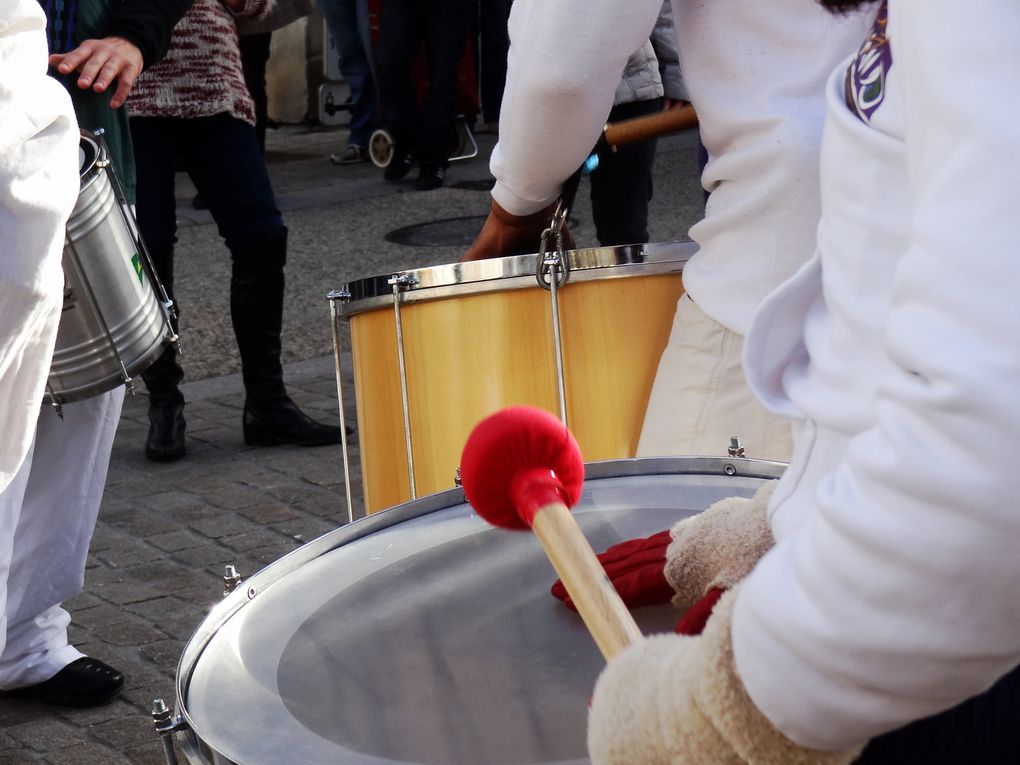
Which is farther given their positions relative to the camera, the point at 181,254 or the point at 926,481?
the point at 181,254

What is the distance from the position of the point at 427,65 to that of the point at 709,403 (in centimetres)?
614

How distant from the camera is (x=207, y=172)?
13.1 feet

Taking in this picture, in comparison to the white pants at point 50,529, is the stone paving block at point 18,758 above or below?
below

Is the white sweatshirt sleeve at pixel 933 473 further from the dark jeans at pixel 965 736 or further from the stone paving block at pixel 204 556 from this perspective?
the stone paving block at pixel 204 556

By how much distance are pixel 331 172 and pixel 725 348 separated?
7241mm

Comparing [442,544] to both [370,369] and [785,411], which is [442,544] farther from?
[370,369]

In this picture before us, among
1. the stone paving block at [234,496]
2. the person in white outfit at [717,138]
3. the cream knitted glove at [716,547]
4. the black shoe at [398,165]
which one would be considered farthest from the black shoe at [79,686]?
the black shoe at [398,165]

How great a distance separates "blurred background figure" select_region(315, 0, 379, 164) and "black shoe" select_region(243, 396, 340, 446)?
4.22 meters

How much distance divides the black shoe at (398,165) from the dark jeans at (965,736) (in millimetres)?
7502

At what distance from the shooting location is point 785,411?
Answer: 1.01m

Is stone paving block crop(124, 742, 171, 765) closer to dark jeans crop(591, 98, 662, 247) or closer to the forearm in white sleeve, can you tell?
the forearm in white sleeve

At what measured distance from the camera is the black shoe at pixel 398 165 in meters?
8.19

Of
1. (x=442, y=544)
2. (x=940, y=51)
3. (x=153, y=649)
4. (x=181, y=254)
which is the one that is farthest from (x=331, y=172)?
(x=940, y=51)

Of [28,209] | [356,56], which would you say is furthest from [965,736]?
[356,56]
